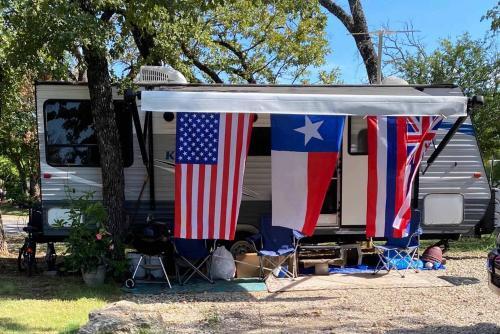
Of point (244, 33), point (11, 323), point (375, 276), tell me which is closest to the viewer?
point (11, 323)

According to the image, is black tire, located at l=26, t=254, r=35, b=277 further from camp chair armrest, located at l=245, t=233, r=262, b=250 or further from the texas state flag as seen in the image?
the texas state flag

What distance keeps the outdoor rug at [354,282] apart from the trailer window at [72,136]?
293 centimetres

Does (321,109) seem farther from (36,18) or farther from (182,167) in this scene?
(36,18)

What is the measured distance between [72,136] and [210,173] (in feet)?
8.17

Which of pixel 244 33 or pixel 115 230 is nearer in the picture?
pixel 115 230

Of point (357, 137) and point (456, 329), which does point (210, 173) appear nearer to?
point (357, 137)

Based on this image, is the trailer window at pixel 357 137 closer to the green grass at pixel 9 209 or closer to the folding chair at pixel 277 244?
the folding chair at pixel 277 244

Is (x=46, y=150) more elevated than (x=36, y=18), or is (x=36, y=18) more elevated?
(x=36, y=18)

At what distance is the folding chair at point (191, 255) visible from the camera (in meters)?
7.61

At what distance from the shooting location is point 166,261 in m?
7.84

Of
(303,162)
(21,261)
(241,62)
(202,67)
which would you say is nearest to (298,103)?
(303,162)

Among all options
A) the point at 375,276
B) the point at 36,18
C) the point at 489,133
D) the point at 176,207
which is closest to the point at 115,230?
the point at 176,207

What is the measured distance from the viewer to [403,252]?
320 inches

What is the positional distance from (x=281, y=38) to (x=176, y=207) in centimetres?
942
